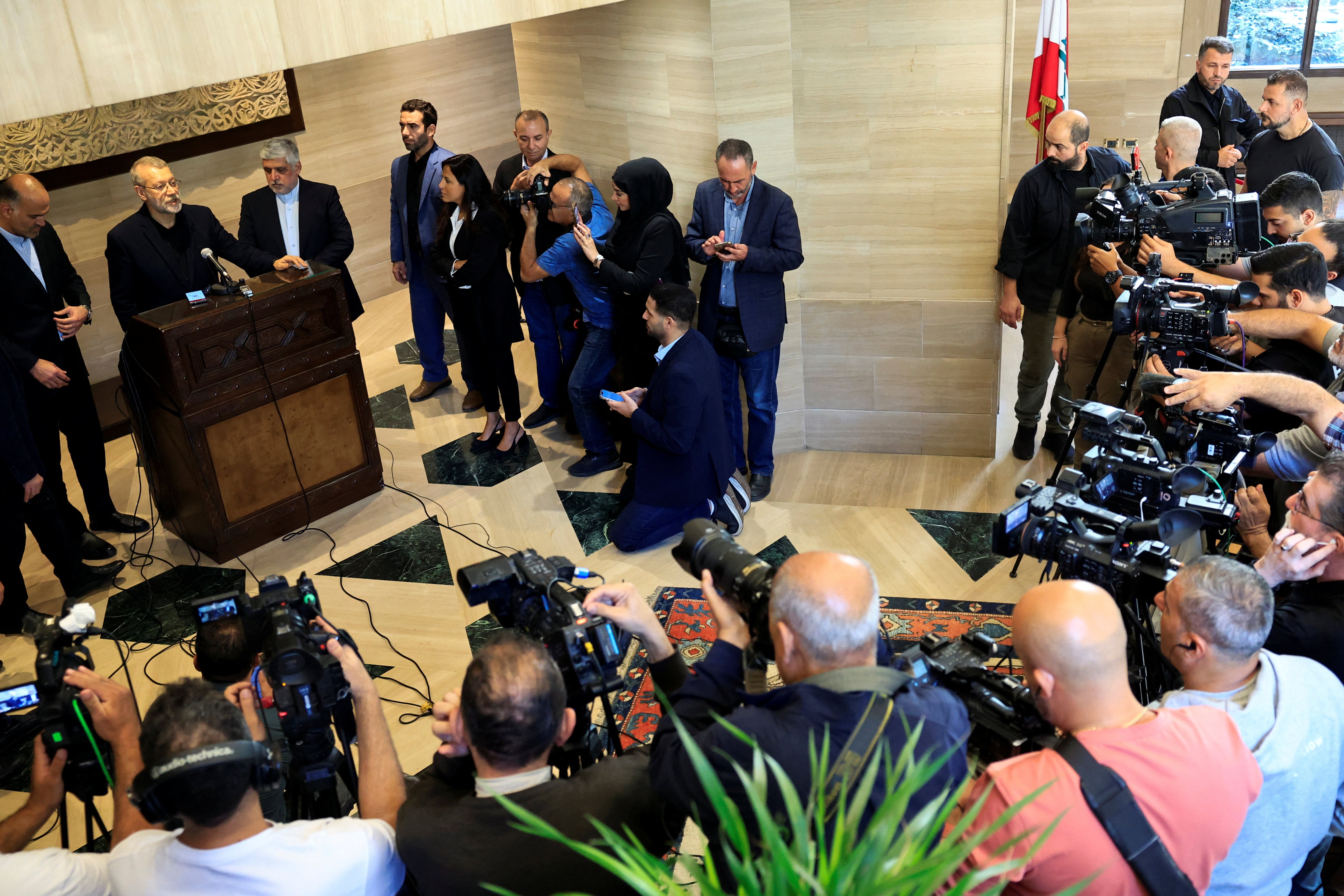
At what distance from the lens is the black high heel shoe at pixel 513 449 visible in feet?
17.7

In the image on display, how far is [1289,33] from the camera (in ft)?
27.3

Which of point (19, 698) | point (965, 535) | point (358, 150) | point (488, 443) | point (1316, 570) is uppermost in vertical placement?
point (358, 150)

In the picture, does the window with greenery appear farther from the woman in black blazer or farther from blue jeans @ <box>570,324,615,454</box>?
the woman in black blazer

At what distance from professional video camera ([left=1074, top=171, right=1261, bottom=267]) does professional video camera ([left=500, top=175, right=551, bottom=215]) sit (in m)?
2.38

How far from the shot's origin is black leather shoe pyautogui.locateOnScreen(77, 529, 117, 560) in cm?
463

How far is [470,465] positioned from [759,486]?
57.0 inches

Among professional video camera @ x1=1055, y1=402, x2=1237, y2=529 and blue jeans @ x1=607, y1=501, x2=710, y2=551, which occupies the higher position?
professional video camera @ x1=1055, y1=402, x2=1237, y2=529

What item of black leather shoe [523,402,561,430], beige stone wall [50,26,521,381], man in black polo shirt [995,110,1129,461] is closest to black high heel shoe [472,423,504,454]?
black leather shoe [523,402,561,430]

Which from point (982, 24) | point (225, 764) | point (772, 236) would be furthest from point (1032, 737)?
point (982, 24)

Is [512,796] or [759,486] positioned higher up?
[512,796]

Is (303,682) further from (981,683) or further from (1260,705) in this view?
(1260,705)

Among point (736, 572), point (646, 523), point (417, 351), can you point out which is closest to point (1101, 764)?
point (736, 572)

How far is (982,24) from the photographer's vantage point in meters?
4.48

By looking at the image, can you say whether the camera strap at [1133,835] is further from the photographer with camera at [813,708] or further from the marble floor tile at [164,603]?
the marble floor tile at [164,603]
